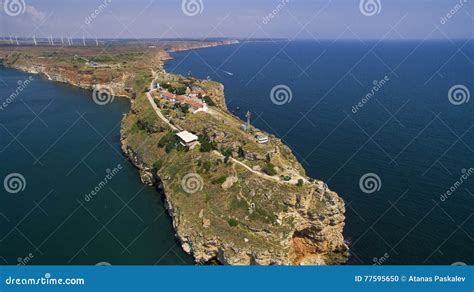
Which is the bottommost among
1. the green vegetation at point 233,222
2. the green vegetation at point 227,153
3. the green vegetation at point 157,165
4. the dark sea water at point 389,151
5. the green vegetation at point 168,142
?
the green vegetation at point 157,165

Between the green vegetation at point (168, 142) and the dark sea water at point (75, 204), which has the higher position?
Result: the green vegetation at point (168, 142)

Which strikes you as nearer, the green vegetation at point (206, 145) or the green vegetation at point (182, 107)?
the green vegetation at point (206, 145)

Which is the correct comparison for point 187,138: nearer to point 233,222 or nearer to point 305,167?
point 305,167

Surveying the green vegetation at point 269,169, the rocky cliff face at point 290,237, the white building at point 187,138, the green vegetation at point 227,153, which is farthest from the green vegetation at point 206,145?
the rocky cliff face at point 290,237

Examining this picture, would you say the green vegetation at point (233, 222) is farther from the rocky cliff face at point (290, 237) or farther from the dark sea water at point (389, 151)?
the dark sea water at point (389, 151)

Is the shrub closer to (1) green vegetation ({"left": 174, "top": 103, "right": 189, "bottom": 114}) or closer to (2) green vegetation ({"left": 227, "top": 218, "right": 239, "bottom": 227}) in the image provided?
(2) green vegetation ({"left": 227, "top": 218, "right": 239, "bottom": 227})

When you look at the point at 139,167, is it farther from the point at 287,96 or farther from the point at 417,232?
the point at 287,96

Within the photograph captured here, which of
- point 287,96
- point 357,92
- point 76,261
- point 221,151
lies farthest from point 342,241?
point 357,92

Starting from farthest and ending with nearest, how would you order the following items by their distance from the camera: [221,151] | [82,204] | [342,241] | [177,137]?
[177,137] < [221,151] < [82,204] < [342,241]
